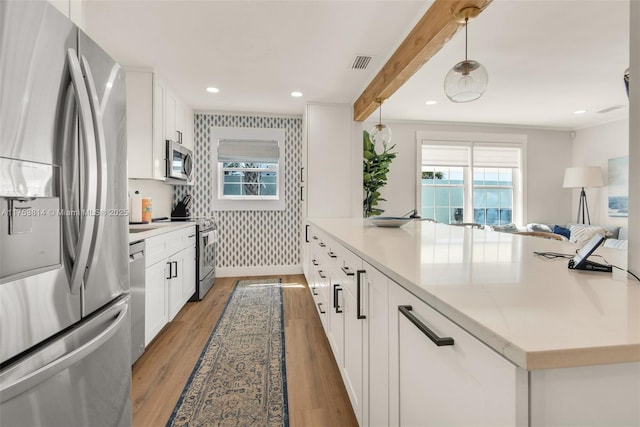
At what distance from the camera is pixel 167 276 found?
258 centimetres

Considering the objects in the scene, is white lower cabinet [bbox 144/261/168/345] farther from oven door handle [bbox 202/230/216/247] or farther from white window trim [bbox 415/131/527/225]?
white window trim [bbox 415/131/527/225]

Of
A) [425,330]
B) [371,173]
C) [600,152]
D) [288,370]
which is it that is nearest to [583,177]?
[600,152]

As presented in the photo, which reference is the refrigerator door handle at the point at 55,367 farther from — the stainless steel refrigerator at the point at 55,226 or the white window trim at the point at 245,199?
the white window trim at the point at 245,199

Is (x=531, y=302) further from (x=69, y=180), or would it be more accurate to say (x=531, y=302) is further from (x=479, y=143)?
(x=479, y=143)

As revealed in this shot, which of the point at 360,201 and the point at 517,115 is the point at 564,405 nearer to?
the point at 360,201

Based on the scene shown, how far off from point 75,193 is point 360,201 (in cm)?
359

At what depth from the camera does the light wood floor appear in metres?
1.60

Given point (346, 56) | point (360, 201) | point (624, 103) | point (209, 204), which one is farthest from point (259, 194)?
point (624, 103)

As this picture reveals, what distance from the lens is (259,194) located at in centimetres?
473

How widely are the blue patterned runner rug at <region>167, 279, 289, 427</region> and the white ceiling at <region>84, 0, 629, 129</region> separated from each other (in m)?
2.45

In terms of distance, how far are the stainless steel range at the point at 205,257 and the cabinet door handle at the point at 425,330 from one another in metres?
3.11

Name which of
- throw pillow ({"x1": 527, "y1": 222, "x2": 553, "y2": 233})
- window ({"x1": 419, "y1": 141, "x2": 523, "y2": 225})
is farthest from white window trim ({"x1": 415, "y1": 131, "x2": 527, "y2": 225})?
throw pillow ({"x1": 527, "y1": 222, "x2": 553, "y2": 233})

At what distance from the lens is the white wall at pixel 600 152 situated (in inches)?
198

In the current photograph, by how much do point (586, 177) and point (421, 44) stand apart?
4771mm
